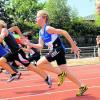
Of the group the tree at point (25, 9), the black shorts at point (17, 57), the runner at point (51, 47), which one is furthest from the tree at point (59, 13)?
the runner at point (51, 47)

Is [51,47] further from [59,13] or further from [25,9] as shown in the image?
[25,9]

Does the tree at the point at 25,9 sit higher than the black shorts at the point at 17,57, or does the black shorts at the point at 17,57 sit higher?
the tree at the point at 25,9

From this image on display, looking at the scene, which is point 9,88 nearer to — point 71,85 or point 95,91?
point 71,85

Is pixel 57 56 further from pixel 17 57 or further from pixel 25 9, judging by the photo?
pixel 25 9

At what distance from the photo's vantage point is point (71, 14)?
60094mm

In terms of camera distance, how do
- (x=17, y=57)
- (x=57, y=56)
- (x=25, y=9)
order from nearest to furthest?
(x=57, y=56), (x=17, y=57), (x=25, y=9)

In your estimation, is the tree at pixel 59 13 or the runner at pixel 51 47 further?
the tree at pixel 59 13

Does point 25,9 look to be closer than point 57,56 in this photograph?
No

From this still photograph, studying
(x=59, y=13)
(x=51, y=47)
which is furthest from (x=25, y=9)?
(x=51, y=47)

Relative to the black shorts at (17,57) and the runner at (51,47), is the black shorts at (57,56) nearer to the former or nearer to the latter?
the runner at (51,47)

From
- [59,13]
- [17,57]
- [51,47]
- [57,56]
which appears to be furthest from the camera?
[59,13]

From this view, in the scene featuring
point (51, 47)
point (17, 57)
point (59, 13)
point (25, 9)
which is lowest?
point (17, 57)

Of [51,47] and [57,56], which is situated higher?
[51,47]

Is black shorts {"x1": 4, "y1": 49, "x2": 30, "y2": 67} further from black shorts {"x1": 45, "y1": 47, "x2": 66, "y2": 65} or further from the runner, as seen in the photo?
black shorts {"x1": 45, "y1": 47, "x2": 66, "y2": 65}
